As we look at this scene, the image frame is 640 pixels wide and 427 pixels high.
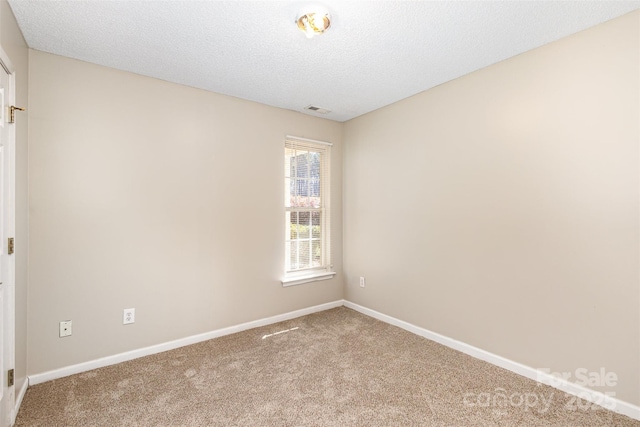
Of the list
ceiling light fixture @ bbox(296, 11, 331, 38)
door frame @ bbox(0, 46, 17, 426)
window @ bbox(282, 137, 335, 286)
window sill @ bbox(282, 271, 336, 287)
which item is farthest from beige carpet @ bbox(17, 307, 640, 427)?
ceiling light fixture @ bbox(296, 11, 331, 38)

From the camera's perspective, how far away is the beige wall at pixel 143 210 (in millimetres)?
2318

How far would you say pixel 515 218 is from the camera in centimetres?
241

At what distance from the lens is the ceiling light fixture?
186 cm

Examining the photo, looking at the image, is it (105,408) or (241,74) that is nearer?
(105,408)

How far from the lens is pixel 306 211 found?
386 centimetres

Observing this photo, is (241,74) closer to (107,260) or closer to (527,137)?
(107,260)

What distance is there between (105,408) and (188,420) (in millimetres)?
584

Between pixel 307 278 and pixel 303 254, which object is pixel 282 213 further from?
pixel 307 278

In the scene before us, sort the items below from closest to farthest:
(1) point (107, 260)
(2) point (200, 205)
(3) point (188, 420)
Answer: (3) point (188, 420) → (1) point (107, 260) → (2) point (200, 205)

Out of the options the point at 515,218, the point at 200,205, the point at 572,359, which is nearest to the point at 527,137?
the point at 515,218

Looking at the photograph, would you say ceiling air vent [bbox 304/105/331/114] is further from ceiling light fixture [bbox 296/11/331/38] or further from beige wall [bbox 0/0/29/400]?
beige wall [bbox 0/0/29/400]

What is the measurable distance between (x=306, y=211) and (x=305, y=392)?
2134 millimetres

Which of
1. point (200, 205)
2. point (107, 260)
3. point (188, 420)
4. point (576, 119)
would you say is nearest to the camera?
point (188, 420)

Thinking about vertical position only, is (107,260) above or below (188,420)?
above
